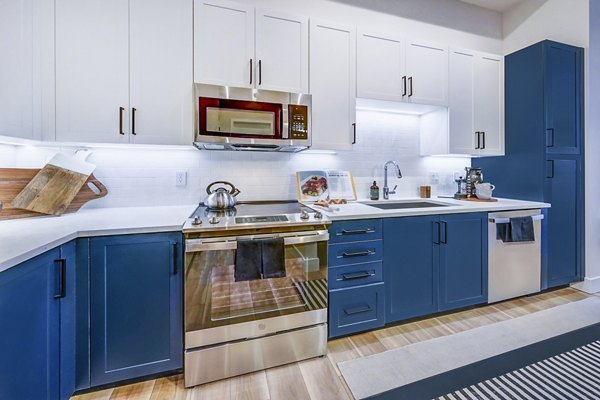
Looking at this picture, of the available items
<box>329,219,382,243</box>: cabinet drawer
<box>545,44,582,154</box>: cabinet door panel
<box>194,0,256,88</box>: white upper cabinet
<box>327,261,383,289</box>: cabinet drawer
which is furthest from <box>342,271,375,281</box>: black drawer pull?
<box>545,44,582,154</box>: cabinet door panel

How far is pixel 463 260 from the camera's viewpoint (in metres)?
2.32

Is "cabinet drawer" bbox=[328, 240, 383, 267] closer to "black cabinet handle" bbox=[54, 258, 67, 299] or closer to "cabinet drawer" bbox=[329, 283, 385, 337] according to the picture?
"cabinet drawer" bbox=[329, 283, 385, 337]

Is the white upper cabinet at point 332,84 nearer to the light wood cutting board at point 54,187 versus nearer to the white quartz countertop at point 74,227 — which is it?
the white quartz countertop at point 74,227

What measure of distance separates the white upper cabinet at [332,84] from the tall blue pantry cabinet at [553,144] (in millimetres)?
1791

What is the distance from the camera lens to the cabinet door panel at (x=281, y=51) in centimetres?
209

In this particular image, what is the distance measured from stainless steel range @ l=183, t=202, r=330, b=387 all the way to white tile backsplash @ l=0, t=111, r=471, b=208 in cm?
63

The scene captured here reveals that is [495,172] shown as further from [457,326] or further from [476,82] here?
[457,326]

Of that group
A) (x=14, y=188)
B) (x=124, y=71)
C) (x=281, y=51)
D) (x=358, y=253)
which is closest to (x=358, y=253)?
(x=358, y=253)

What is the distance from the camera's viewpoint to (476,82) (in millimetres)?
2812

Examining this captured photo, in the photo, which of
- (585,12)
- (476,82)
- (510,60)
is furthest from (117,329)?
(585,12)

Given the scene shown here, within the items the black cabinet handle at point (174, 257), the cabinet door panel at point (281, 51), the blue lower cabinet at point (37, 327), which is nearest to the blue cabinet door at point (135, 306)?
the black cabinet handle at point (174, 257)

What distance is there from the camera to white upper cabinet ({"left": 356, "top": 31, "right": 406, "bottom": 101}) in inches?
93.3

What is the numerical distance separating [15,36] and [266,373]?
229 cm

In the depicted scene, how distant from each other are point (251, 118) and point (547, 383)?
1897 millimetres
